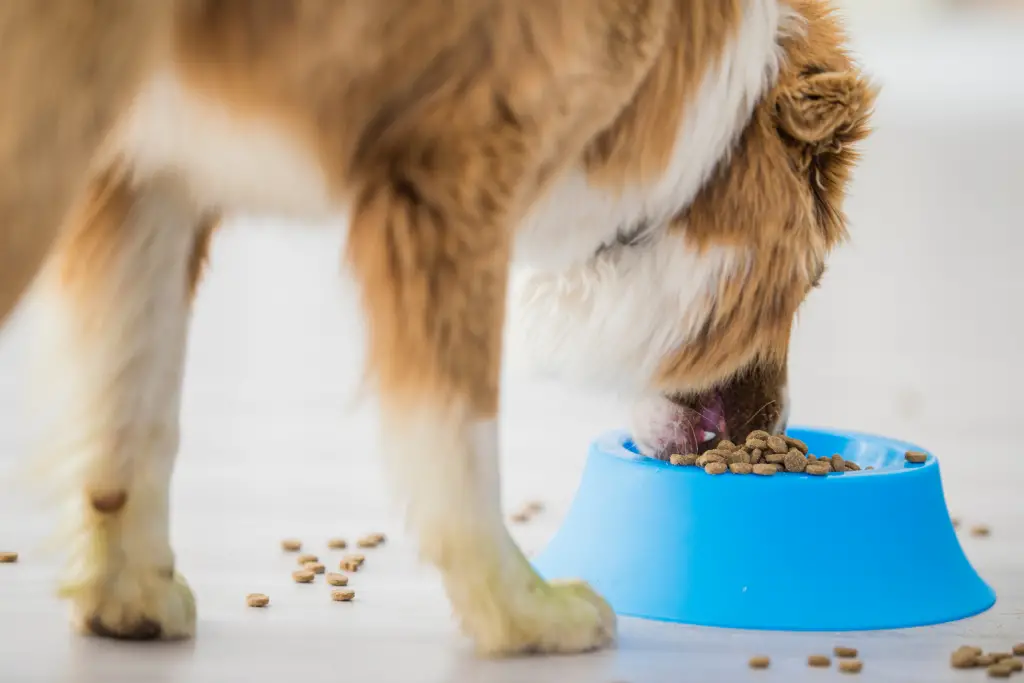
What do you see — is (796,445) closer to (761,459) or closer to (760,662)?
(761,459)

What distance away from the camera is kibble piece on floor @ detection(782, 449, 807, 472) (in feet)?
7.20

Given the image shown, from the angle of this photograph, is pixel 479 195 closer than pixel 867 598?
Yes

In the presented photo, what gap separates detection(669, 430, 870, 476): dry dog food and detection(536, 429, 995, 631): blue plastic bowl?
1.7 inches

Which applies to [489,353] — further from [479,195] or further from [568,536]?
[568,536]

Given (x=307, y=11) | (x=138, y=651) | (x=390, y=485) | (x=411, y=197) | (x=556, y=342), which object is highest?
(x=307, y=11)

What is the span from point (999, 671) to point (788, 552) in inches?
13.4

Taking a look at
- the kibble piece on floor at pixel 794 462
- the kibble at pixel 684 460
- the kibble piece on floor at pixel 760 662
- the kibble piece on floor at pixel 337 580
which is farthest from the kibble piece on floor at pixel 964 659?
the kibble piece on floor at pixel 337 580

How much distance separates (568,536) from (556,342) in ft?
1.03

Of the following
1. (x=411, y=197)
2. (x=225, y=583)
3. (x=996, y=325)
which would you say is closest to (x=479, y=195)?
(x=411, y=197)

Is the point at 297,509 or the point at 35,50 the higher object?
the point at 35,50

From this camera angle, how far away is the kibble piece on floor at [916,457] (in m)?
2.35

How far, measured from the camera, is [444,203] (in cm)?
177

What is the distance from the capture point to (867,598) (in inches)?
83.6

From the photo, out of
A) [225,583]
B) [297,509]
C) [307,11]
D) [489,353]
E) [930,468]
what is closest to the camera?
[307,11]
